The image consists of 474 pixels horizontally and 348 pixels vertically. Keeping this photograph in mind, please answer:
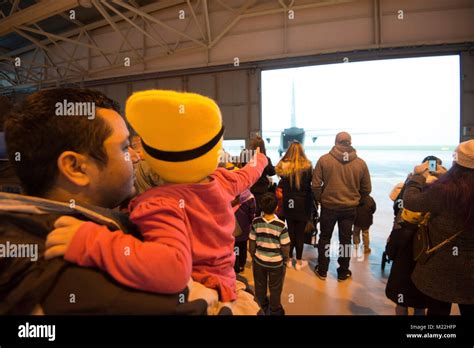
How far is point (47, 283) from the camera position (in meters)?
0.47

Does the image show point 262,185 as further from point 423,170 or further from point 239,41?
point 239,41

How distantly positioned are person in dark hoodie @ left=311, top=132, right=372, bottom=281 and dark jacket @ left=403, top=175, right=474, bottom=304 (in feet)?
4.36

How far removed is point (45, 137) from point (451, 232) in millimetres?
2227

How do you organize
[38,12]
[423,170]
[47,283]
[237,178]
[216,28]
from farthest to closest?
[216,28] < [38,12] < [423,170] < [237,178] < [47,283]

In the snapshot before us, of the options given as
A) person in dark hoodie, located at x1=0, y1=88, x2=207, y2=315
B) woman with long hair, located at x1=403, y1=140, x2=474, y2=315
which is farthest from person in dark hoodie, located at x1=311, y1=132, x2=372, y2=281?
person in dark hoodie, located at x1=0, y1=88, x2=207, y2=315

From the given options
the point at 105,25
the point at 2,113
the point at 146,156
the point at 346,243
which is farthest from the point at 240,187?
the point at 105,25

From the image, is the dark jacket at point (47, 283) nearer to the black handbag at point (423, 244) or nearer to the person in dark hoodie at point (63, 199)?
the person in dark hoodie at point (63, 199)

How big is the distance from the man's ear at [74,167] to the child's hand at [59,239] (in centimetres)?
12

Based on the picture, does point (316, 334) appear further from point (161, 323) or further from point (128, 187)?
point (128, 187)

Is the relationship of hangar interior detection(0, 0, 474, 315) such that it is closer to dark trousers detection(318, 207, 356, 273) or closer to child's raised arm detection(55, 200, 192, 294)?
dark trousers detection(318, 207, 356, 273)

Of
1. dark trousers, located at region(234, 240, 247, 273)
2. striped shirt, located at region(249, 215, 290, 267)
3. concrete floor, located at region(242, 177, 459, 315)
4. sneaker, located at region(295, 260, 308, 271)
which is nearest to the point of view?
striped shirt, located at region(249, 215, 290, 267)

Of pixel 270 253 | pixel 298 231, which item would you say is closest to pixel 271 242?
pixel 270 253

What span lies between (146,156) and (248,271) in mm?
3116

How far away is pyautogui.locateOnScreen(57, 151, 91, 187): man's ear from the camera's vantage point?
22.4 inches
